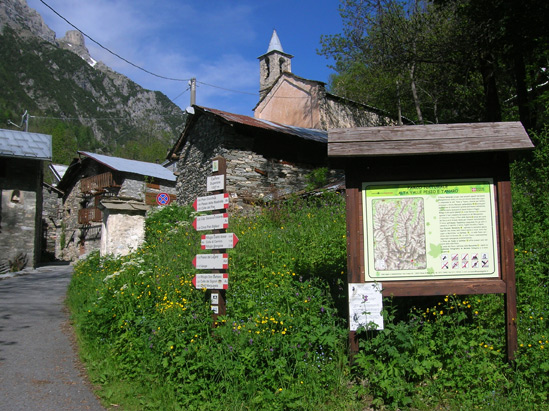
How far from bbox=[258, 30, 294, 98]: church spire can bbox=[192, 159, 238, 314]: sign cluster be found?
1526 inches

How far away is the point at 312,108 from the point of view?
81.2 feet

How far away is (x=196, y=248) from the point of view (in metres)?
8.23

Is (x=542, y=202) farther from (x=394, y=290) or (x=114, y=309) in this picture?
(x=114, y=309)

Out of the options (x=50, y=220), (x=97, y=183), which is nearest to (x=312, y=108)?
(x=97, y=183)

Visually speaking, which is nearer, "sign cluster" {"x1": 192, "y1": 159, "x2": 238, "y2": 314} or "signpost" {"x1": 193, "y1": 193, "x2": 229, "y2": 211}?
"sign cluster" {"x1": 192, "y1": 159, "x2": 238, "y2": 314}

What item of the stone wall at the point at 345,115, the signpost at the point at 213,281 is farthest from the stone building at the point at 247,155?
the signpost at the point at 213,281

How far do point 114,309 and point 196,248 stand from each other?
2266 millimetres

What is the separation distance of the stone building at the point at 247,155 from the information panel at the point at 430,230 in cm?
1085

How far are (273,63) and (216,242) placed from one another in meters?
40.5

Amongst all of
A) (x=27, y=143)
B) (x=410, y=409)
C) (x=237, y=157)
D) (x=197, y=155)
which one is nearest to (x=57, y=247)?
(x=27, y=143)

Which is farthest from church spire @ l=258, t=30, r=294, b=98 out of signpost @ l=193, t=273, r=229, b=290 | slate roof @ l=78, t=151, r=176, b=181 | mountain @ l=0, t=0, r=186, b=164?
signpost @ l=193, t=273, r=229, b=290

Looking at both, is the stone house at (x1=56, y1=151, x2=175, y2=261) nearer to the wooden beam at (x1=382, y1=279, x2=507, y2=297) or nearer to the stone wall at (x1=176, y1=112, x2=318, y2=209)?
the stone wall at (x1=176, y1=112, x2=318, y2=209)

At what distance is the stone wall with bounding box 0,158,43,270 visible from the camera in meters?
20.8

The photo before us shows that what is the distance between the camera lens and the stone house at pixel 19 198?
20.8 meters
